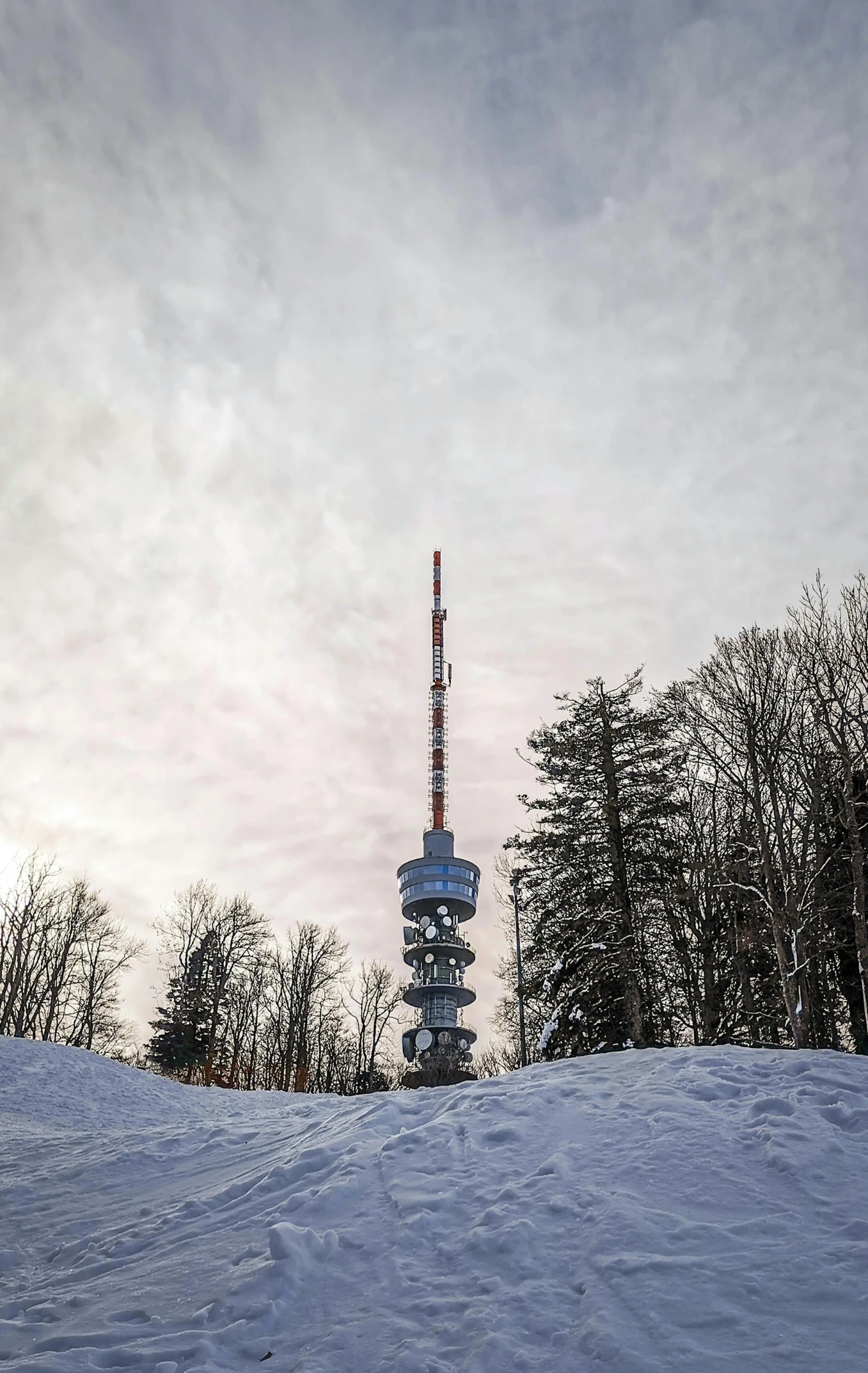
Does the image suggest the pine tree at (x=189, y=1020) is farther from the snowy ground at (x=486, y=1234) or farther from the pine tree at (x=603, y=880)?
the snowy ground at (x=486, y=1234)

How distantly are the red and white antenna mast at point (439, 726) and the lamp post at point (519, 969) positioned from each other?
33779 millimetres

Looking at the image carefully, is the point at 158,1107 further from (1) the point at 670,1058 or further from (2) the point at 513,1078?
(1) the point at 670,1058

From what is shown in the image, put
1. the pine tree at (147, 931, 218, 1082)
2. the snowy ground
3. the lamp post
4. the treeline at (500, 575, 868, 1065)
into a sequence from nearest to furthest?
the snowy ground
the treeline at (500, 575, 868, 1065)
the lamp post
the pine tree at (147, 931, 218, 1082)

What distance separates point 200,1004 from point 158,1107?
20889 millimetres

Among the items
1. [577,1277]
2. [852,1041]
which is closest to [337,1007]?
[852,1041]

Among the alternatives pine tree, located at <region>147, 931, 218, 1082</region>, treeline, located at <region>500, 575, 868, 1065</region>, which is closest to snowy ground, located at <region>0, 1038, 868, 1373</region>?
treeline, located at <region>500, 575, 868, 1065</region>

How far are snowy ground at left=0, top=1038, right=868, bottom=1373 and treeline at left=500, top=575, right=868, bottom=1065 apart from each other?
8.42 m

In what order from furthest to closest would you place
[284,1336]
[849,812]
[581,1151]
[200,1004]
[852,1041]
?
[200,1004], [852,1041], [849,812], [581,1151], [284,1336]

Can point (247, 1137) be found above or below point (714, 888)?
below

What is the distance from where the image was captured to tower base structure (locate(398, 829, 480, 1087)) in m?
55.7

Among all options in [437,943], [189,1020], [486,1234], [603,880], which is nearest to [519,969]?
[603,880]

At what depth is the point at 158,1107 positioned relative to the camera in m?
15.7

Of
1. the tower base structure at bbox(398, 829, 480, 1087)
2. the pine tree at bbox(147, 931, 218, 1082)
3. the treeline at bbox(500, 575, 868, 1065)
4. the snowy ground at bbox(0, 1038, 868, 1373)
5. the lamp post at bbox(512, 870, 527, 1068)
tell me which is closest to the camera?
the snowy ground at bbox(0, 1038, 868, 1373)

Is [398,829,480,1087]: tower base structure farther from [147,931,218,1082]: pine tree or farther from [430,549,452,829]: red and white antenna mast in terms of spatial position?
[147,931,218,1082]: pine tree
